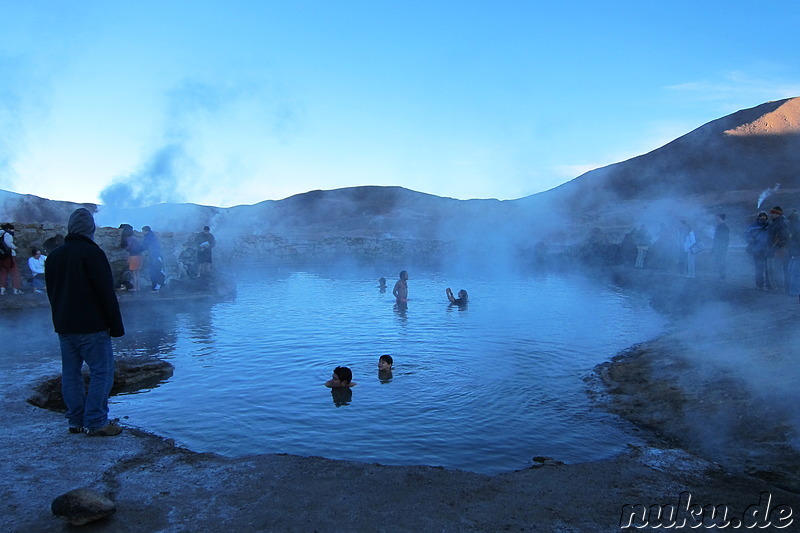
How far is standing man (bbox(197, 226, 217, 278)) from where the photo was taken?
617 inches

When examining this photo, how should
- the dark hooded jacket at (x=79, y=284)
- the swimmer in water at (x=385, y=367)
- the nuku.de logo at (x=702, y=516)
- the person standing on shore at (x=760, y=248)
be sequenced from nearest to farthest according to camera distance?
the nuku.de logo at (x=702, y=516) < the dark hooded jacket at (x=79, y=284) < the swimmer in water at (x=385, y=367) < the person standing on shore at (x=760, y=248)

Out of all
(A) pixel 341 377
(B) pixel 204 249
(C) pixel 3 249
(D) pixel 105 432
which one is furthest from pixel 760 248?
(C) pixel 3 249

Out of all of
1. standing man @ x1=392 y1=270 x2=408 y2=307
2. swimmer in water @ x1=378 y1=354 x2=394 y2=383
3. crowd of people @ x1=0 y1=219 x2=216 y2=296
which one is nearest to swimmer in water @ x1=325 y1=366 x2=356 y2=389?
swimmer in water @ x1=378 y1=354 x2=394 y2=383

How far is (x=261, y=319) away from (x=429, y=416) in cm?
694

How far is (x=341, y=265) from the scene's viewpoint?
100 ft

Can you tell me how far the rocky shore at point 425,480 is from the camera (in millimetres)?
3445

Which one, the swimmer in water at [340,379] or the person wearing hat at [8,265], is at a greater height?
the person wearing hat at [8,265]

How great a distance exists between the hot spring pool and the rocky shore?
0.55 m

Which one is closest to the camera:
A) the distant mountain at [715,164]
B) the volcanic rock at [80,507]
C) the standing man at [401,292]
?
the volcanic rock at [80,507]

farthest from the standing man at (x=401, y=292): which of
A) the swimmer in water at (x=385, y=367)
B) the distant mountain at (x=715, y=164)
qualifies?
the distant mountain at (x=715, y=164)

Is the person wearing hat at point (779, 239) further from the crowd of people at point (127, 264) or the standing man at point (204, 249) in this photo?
the crowd of people at point (127, 264)

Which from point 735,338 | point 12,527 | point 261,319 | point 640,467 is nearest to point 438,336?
point 261,319

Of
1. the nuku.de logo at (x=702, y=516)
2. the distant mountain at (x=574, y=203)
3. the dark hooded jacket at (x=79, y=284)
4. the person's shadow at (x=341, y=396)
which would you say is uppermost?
the distant mountain at (x=574, y=203)

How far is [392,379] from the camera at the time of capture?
805cm
